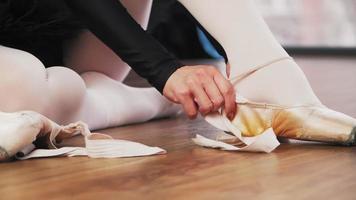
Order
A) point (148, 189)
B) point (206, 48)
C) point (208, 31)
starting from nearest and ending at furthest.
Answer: point (148, 189)
point (208, 31)
point (206, 48)

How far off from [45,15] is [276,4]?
93.5 inches

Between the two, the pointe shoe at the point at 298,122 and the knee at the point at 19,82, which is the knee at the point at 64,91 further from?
the pointe shoe at the point at 298,122

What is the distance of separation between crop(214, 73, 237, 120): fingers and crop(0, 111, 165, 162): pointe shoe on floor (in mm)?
99

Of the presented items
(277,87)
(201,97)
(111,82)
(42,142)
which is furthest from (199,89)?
(111,82)

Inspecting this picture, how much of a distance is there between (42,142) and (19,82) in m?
0.08

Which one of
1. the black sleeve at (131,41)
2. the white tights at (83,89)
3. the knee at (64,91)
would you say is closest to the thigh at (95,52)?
the white tights at (83,89)

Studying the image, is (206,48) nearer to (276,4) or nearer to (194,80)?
(276,4)

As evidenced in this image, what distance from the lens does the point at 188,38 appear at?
9.23ft

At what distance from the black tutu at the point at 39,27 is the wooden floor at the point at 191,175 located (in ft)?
0.57

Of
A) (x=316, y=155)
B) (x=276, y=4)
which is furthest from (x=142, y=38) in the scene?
(x=276, y=4)

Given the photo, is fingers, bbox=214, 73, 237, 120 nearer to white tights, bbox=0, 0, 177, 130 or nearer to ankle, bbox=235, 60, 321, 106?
ankle, bbox=235, 60, 321, 106

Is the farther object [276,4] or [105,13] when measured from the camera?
[276,4]

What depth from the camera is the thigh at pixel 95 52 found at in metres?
1.16

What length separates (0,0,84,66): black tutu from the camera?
1008 mm
